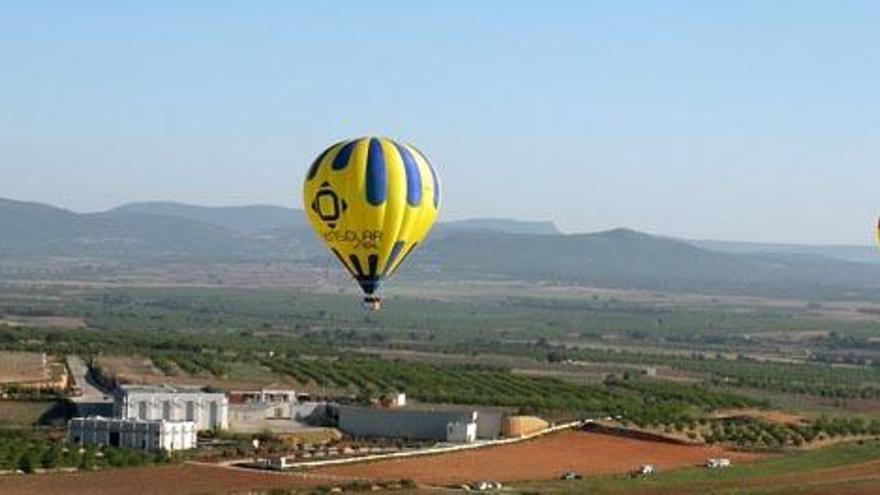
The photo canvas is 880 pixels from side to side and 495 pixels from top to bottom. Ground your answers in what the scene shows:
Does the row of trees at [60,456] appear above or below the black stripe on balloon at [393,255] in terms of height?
below

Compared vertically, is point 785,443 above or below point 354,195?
below

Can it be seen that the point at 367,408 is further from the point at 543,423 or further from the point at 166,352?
the point at 166,352

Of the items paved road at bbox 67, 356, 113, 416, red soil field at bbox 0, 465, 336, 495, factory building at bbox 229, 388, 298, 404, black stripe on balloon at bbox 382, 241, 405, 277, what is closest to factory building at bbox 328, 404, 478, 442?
factory building at bbox 229, 388, 298, 404

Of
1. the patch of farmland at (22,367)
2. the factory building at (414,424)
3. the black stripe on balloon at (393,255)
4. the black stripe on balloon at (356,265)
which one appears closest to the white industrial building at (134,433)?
the factory building at (414,424)

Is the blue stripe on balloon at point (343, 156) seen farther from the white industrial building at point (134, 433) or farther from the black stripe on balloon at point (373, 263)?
the white industrial building at point (134, 433)

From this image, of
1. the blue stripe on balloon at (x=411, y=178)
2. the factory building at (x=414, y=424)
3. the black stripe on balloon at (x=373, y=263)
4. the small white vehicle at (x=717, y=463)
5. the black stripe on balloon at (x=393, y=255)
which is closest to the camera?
the blue stripe on balloon at (x=411, y=178)

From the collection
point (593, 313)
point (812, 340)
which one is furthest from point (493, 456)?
point (593, 313)

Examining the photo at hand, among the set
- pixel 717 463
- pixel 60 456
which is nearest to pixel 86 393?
pixel 60 456
